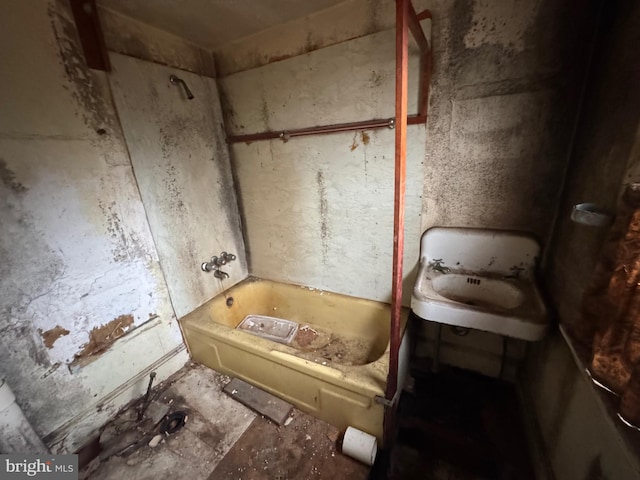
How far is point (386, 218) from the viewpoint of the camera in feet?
5.07

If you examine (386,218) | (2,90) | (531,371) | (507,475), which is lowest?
(507,475)

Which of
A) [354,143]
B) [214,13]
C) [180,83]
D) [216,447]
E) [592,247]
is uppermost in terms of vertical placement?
[214,13]

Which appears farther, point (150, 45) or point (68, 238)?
point (150, 45)

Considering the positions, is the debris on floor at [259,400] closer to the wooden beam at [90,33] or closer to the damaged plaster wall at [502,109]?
the damaged plaster wall at [502,109]

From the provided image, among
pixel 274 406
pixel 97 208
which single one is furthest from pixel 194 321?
pixel 97 208

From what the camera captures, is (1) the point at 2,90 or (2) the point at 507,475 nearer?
(1) the point at 2,90

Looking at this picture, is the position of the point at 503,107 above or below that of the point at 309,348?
above

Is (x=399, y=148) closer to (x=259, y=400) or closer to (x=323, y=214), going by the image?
(x=323, y=214)

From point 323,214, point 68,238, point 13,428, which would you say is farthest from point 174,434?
point 323,214

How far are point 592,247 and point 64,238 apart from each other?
2267 mm

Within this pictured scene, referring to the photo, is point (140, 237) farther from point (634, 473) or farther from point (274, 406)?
point (634, 473)

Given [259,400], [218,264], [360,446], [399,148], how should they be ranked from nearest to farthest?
[399,148] → [360,446] → [259,400] → [218,264]

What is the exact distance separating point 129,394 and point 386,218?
195 cm

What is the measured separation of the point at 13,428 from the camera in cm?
100
